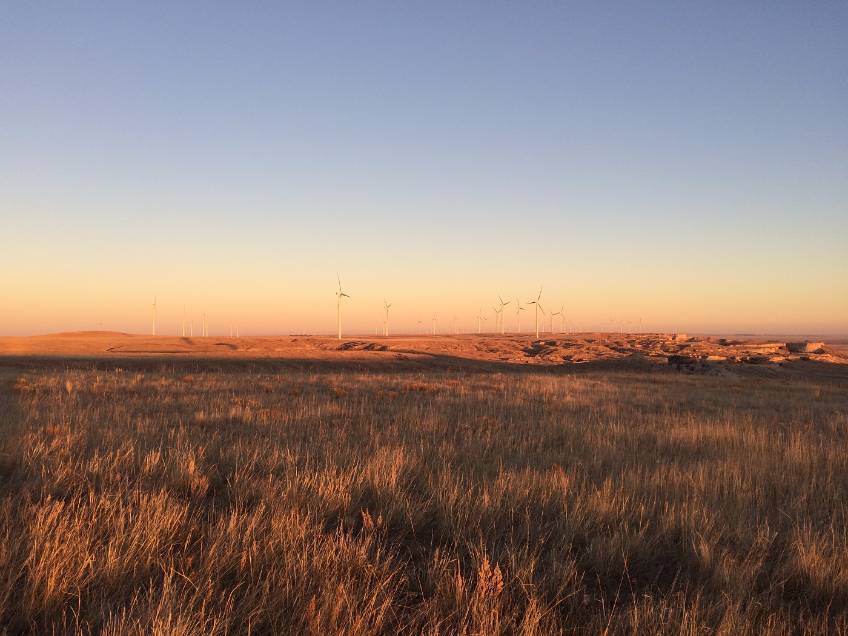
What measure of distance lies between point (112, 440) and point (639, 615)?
7.43 meters

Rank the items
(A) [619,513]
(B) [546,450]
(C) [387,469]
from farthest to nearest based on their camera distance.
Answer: (B) [546,450] < (C) [387,469] < (A) [619,513]

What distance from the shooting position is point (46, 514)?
437 cm

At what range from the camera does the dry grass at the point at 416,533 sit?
310 centimetres

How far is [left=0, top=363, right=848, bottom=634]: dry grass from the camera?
10.2 feet

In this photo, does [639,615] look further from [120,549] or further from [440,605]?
[120,549]

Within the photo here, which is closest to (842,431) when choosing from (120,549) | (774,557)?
(774,557)

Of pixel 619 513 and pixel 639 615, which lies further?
pixel 619 513

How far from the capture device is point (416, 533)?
4.68 metres

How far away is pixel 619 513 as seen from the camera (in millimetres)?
4961

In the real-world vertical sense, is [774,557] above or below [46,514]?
below

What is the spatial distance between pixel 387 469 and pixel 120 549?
9.52 feet

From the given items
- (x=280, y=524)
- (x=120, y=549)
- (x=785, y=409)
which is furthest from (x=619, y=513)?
(x=785, y=409)

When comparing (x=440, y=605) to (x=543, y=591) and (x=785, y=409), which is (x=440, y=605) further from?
(x=785, y=409)

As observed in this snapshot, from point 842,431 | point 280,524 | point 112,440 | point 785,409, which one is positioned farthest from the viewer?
point 785,409
